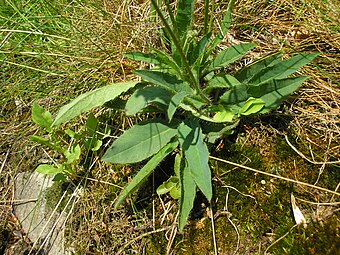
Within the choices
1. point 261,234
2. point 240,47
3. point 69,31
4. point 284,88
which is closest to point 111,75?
point 69,31

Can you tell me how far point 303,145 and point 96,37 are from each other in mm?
980

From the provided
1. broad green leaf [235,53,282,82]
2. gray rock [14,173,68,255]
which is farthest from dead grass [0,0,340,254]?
broad green leaf [235,53,282,82]

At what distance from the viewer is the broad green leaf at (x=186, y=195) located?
150 centimetres

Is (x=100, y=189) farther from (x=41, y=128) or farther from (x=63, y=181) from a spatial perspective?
(x=41, y=128)

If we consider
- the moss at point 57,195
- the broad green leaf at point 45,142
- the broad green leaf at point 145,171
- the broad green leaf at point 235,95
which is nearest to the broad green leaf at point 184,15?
the broad green leaf at point 235,95

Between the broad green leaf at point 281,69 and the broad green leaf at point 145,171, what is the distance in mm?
360

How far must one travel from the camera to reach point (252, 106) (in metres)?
1.56

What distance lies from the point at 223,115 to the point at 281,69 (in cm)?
25

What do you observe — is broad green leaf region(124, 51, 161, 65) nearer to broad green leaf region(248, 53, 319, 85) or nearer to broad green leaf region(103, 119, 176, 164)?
broad green leaf region(103, 119, 176, 164)

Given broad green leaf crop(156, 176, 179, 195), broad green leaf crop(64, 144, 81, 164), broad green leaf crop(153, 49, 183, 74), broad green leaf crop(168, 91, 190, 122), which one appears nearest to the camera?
broad green leaf crop(168, 91, 190, 122)

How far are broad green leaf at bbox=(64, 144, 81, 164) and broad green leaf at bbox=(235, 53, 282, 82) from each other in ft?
2.22

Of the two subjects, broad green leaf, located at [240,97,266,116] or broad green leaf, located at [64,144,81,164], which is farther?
broad green leaf, located at [64,144,81,164]

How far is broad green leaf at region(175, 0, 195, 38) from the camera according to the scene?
167 centimetres

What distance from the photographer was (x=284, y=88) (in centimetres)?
155
